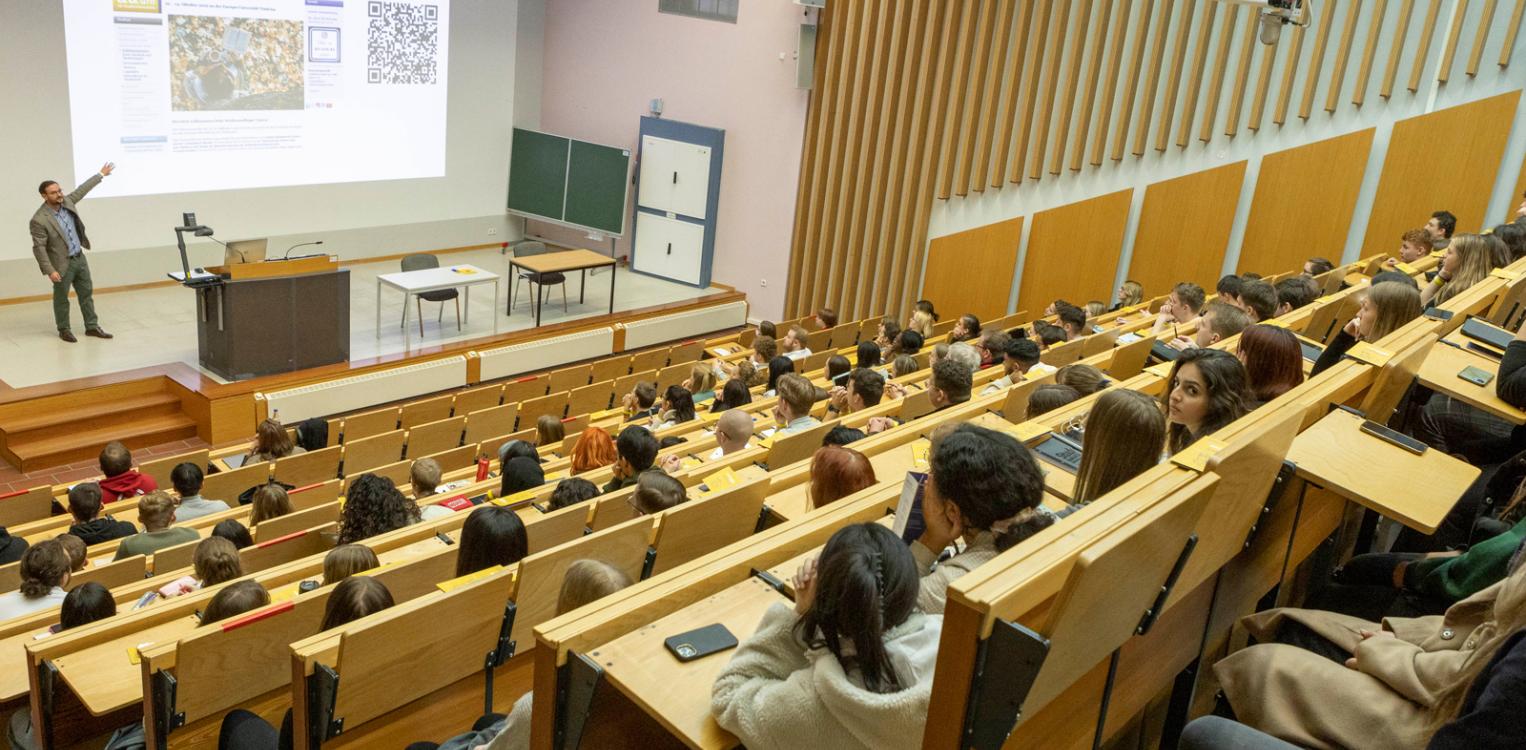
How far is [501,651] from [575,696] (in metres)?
1.28

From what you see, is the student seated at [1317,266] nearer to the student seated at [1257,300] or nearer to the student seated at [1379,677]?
the student seated at [1257,300]

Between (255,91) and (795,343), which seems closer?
(795,343)

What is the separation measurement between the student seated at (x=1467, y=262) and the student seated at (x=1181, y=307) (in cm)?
122

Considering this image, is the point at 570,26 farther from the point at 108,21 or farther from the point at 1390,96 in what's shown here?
the point at 1390,96

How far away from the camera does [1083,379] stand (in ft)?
14.6

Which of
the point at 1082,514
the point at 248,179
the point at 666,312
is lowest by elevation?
the point at 666,312

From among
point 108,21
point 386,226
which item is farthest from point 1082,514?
point 386,226

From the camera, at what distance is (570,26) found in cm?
1291

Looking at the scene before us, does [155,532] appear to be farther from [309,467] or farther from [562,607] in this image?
[562,607]

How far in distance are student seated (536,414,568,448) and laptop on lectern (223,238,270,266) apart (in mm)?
3499

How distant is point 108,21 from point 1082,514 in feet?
34.0

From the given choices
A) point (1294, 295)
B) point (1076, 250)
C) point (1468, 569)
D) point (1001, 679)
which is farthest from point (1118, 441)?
point (1076, 250)

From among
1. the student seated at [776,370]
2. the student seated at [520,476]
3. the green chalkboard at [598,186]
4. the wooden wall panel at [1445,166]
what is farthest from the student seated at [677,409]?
the green chalkboard at [598,186]

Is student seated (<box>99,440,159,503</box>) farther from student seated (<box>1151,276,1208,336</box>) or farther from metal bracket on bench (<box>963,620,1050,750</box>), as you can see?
metal bracket on bench (<box>963,620,1050,750</box>)
